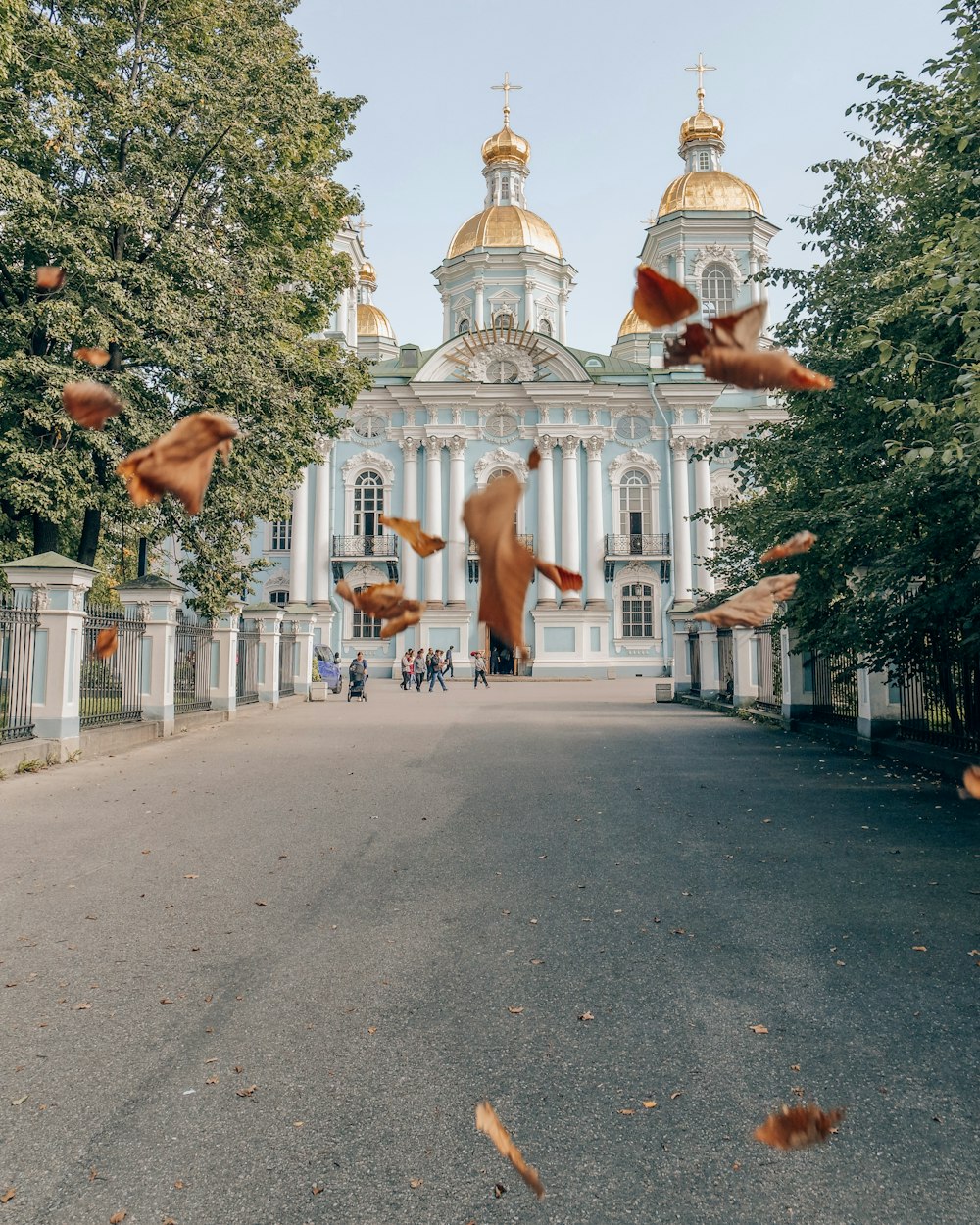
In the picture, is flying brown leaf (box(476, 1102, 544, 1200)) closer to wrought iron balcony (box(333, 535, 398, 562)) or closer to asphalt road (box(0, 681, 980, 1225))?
asphalt road (box(0, 681, 980, 1225))

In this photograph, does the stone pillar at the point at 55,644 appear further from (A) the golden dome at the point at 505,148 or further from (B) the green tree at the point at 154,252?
(A) the golden dome at the point at 505,148

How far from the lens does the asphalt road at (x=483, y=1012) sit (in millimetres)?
2588

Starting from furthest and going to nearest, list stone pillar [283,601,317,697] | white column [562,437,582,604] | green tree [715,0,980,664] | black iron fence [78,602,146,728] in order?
white column [562,437,582,604] → stone pillar [283,601,317,697] → black iron fence [78,602,146,728] → green tree [715,0,980,664]

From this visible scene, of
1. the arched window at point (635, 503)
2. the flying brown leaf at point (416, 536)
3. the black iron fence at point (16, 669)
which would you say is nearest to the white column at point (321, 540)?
the arched window at point (635, 503)

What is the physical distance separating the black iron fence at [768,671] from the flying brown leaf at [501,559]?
52.1 feet

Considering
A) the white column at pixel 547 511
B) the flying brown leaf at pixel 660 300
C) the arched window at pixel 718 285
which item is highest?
the arched window at pixel 718 285

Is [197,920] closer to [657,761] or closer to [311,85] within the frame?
[657,761]

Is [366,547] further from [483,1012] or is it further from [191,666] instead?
[483,1012]

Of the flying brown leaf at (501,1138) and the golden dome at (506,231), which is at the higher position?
the golden dome at (506,231)

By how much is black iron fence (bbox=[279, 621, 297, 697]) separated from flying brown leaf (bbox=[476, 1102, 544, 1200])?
22.9 metres

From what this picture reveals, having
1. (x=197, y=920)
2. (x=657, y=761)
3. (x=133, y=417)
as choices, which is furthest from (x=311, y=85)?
(x=197, y=920)

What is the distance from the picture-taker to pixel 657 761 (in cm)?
1194

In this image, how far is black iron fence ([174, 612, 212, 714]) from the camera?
1712cm

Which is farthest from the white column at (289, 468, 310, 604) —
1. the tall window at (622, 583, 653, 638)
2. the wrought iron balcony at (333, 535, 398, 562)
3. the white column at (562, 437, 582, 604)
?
the tall window at (622, 583, 653, 638)
